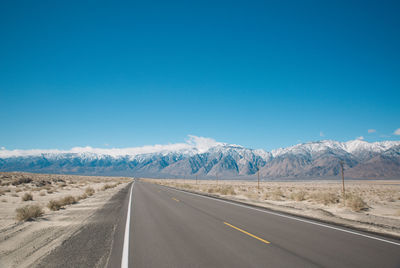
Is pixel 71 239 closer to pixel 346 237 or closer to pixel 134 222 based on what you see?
pixel 134 222

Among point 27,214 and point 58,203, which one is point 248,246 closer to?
point 27,214

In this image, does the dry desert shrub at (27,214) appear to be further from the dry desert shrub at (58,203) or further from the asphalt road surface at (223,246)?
the asphalt road surface at (223,246)

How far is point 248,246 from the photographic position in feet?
21.6

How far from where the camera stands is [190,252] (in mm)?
6160

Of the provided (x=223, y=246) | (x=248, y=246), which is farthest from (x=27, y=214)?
(x=248, y=246)

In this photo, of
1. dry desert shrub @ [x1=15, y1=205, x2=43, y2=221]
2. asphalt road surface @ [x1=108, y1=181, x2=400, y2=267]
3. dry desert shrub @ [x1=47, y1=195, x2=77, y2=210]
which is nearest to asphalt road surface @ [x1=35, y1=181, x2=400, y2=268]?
asphalt road surface @ [x1=108, y1=181, x2=400, y2=267]

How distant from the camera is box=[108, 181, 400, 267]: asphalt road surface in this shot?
18.0 feet

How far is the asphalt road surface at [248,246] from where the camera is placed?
5473mm

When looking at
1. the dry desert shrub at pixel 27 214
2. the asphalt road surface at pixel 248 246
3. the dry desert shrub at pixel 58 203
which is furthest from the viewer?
the dry desert shrub at pixel 58 203

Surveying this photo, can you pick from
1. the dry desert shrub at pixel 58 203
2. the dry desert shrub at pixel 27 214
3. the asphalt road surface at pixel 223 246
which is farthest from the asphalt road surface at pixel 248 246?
the dry desert shrub at pixel 58 203

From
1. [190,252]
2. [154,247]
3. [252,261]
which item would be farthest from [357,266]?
[154,247]

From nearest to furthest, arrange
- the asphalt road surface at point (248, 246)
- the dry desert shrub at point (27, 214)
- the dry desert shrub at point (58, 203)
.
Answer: the asphalt road surface at point (248, 246)
the dry desert shrub at point (27, 214)
the dry desert shrub at point (58, 203)

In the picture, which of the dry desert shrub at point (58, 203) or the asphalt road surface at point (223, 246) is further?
the dry desert shrub at point (58, 203)

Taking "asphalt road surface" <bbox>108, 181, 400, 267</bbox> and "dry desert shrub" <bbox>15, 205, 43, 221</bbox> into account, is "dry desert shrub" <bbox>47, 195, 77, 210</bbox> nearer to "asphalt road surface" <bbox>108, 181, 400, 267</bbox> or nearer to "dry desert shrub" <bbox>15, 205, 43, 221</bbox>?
"dry desert shrub" <bbox>15, 205, 43, 221</bbox>
